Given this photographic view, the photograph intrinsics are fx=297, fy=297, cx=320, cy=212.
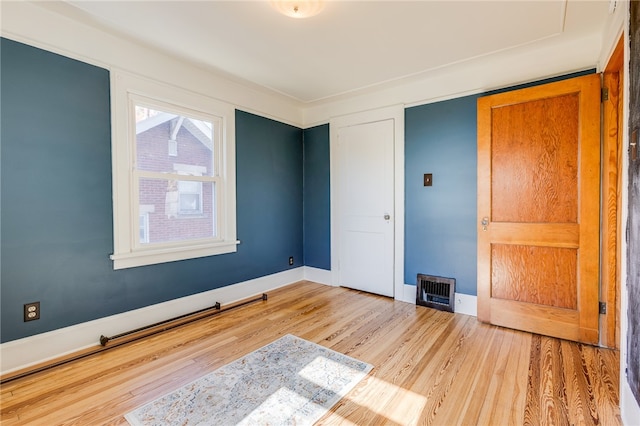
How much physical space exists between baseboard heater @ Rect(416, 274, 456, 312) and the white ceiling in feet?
7.21

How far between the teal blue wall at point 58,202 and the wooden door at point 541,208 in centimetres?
307

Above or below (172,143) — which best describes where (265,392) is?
below

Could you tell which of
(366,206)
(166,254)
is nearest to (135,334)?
(166,254)

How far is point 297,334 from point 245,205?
1.65m

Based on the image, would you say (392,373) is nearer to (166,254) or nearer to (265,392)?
(265,392)

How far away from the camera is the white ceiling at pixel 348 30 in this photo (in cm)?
205

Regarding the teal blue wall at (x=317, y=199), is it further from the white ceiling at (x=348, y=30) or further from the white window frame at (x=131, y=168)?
the white window frame at (x=131, y=168)

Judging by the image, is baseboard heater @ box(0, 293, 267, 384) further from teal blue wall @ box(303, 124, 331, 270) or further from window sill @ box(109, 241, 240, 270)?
teal blue wall @ box(303, 124, 331, 270)

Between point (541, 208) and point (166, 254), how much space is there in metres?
3.39

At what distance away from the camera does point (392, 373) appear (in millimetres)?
2004

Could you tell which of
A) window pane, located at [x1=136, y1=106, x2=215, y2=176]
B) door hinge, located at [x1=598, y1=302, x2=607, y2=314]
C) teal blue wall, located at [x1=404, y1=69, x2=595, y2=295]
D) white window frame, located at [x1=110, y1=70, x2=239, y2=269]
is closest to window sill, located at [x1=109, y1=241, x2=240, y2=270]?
white window frame, located at [x1=110, y1=70, x2=239, y2=269]

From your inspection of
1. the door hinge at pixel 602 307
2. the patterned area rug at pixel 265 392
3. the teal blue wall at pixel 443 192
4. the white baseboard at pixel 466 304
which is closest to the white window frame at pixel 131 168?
the patterned area rug at pixel 265 392

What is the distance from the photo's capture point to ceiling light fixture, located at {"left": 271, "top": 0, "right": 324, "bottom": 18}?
6.28ft

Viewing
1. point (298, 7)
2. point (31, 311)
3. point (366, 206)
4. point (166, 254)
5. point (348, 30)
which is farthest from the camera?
point (366, 206)
